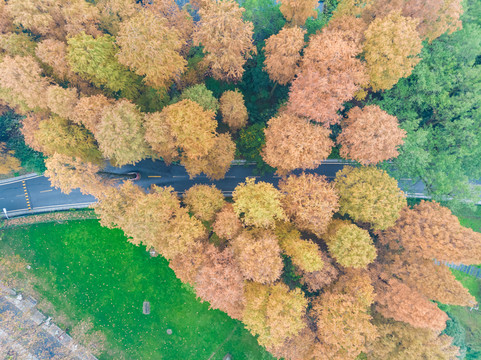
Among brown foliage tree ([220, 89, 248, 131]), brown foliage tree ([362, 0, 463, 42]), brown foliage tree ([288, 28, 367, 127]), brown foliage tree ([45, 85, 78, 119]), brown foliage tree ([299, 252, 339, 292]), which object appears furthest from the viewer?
brown foliage tree ([220, 89, 248, 131])

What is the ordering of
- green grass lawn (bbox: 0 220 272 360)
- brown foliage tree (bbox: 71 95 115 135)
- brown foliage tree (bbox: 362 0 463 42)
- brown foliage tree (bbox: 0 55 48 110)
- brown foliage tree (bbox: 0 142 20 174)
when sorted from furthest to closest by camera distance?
green grass lawn (bbox: 0 220 272 360), brown foliage tree (bbox: 0 142 20 174), brown foliage tree (bbox: 71 95 115 135), brown foliage tree (bbox: 362 0 463 42), brown foliage tree (bbox: 0 55 48 110)

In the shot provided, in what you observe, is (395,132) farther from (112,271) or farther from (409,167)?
(112,271)

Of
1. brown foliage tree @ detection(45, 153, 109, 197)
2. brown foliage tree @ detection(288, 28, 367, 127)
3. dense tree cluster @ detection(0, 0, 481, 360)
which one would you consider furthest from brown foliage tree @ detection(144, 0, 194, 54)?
brown foliage tree @ detection(45, 153, 109, 197)

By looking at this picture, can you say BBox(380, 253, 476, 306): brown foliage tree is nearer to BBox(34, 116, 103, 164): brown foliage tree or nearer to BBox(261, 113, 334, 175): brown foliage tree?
BBox(261, 113, 334, 175): brown foliage tree

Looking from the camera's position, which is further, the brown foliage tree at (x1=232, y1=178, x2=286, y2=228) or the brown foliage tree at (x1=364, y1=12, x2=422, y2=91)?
the brown foliage tree at (x1=232, y1=178, x2=286, y2=228)

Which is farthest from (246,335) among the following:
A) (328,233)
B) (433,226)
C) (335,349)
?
(433,226)

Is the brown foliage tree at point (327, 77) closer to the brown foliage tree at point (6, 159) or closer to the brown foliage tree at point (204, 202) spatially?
the brown foliage tree at point (204, 202)
